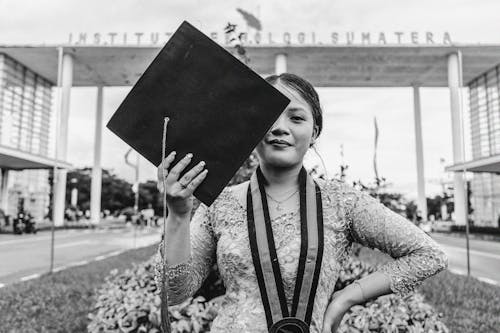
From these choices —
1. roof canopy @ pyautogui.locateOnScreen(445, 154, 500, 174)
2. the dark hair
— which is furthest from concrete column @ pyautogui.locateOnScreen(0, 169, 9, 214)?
the dark hair

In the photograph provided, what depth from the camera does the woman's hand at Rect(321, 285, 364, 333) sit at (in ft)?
3.50

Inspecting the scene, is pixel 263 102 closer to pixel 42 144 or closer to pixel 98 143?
pixel 98 143

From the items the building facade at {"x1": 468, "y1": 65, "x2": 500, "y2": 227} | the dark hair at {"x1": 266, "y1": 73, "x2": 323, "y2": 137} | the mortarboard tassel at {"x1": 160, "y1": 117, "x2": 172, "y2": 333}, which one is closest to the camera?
the mortarboard tassel at {"x1": 160, "y1": 117, "x2": 172, "y2": 333}

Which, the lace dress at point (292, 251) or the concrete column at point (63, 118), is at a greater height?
the concrete column at point (63, 118)

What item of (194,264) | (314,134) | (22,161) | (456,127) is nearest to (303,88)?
(314,134)

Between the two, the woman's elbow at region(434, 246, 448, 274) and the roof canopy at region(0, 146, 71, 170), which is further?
the roof canopy at region(0, 146, 71, 170)

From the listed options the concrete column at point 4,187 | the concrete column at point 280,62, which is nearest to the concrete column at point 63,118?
the concrete column at point 4,187

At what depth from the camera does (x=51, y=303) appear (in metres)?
4.71

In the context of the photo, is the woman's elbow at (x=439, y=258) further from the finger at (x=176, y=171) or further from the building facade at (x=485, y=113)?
the building facade at (x=485, y=113)

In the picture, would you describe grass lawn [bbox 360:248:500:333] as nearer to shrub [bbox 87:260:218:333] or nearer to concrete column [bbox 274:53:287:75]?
shrub [bbox 87:260:218:333]

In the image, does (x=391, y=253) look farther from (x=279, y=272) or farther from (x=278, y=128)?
(x=278, y=128)

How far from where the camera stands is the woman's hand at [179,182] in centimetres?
101

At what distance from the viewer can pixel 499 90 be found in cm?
2830

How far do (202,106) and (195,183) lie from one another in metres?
0.17
